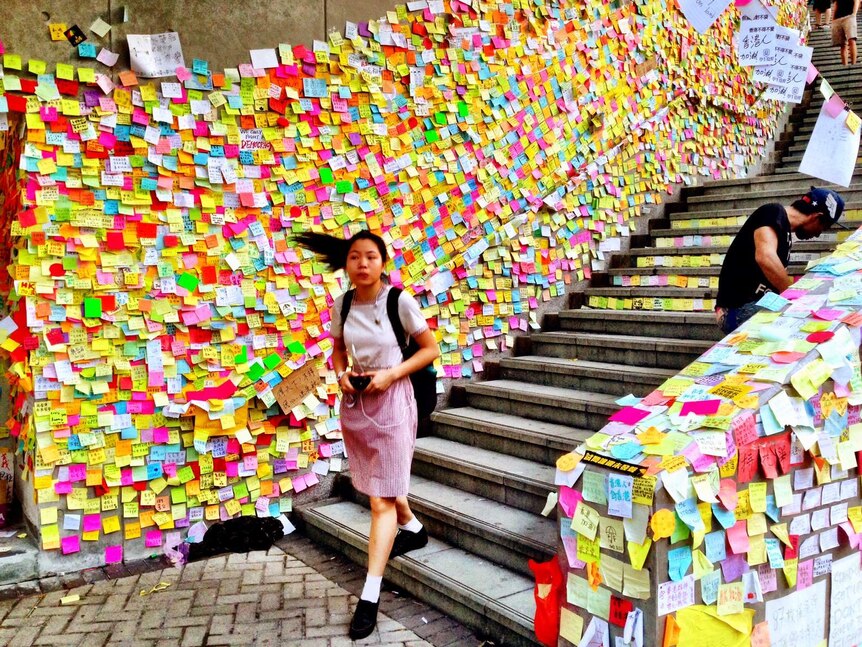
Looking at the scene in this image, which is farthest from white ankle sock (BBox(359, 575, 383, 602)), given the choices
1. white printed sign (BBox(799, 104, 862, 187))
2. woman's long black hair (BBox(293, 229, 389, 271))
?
white printed sign (BBox(799, 104, 862, 187))

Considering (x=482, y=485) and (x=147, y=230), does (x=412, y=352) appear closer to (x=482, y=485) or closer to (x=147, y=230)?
(x=482, y=485)

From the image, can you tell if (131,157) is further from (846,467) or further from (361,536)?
(846,467)

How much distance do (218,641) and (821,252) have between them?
5002mm

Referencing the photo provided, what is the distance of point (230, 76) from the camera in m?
4.68

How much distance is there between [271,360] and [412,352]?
156 centimetres

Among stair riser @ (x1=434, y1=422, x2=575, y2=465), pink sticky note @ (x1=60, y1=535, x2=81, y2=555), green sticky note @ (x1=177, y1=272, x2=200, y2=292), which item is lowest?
pink sticky note @ (x1=60, y1=535, x2=81, y2=555)

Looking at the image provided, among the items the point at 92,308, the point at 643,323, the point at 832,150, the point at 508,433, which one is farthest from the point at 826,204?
the point at 92,308

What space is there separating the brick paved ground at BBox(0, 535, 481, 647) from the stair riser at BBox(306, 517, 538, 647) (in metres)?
0.05

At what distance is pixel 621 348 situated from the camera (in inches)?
208

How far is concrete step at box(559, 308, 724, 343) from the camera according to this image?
200 inches

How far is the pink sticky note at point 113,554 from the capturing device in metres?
4.42

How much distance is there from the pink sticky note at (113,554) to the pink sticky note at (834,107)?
5251mm

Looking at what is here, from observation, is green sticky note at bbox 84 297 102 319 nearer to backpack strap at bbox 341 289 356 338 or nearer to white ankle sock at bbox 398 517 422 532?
backpack strap at bbox 341 289 356 338

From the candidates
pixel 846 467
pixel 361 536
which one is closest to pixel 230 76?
pixel 361 536
